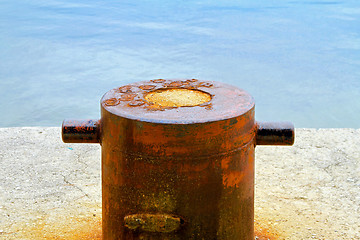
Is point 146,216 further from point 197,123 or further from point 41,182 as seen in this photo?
point 41,182

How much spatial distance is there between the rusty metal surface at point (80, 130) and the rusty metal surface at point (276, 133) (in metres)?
0.76

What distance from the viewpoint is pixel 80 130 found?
2.17m

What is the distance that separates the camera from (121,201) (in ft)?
6.79

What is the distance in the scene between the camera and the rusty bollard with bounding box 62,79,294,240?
75.5 inches

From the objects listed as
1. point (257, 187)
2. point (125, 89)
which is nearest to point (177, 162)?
point (125, 89)

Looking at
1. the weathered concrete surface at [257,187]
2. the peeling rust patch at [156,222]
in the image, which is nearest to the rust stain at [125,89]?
the peeling rust patch at [156,222]

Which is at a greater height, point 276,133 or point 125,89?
point 125,89

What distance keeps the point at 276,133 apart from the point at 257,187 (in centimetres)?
140

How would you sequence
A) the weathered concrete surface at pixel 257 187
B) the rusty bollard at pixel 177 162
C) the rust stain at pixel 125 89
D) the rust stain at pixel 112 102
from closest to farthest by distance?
the rusty bollard at pixel 177 162
the rust stain at pixel 112 102
the rust stain at pixel 125 89
the weathered concrete surface at pixel 257 187

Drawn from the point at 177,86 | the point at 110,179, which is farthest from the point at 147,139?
the point at 177,86

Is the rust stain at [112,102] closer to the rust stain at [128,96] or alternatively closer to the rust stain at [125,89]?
the rust stain at [128,96]

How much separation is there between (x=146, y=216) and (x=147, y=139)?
34 cm

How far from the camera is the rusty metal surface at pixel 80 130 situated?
216cm

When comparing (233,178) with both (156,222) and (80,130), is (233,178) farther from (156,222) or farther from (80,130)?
(80,130)
